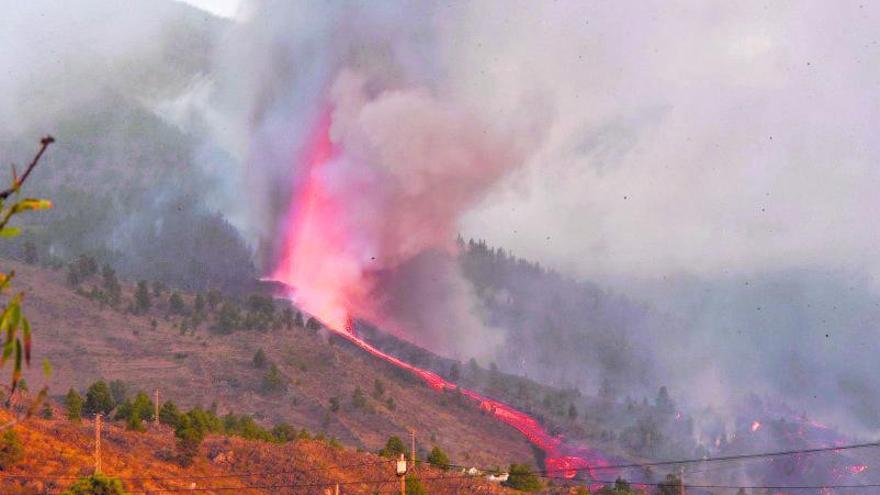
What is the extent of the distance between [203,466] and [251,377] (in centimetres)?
7050

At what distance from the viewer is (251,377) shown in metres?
170

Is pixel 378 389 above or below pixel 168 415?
above

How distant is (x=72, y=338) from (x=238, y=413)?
38659 mm

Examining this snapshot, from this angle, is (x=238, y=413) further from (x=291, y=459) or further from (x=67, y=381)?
(x=291, y=459)

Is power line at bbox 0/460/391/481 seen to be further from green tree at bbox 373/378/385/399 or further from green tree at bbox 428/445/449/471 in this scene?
green tree at bbox 373/378/385/399

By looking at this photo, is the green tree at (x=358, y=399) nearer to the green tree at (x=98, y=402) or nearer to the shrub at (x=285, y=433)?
the shrub at (x=285, y=433)

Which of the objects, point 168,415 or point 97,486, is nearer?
point 97,486

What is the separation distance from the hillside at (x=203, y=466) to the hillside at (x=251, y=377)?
36.5 meters

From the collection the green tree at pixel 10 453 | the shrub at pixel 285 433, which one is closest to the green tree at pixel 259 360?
the shrub at pixel 285 433

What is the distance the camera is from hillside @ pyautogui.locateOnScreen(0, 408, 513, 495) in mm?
80688

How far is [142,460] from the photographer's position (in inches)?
3735

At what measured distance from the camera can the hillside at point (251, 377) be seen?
15788 centimetres

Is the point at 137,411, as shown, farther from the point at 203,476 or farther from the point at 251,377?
the point at 251,377

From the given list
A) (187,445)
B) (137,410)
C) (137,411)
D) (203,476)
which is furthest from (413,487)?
(137,410)
